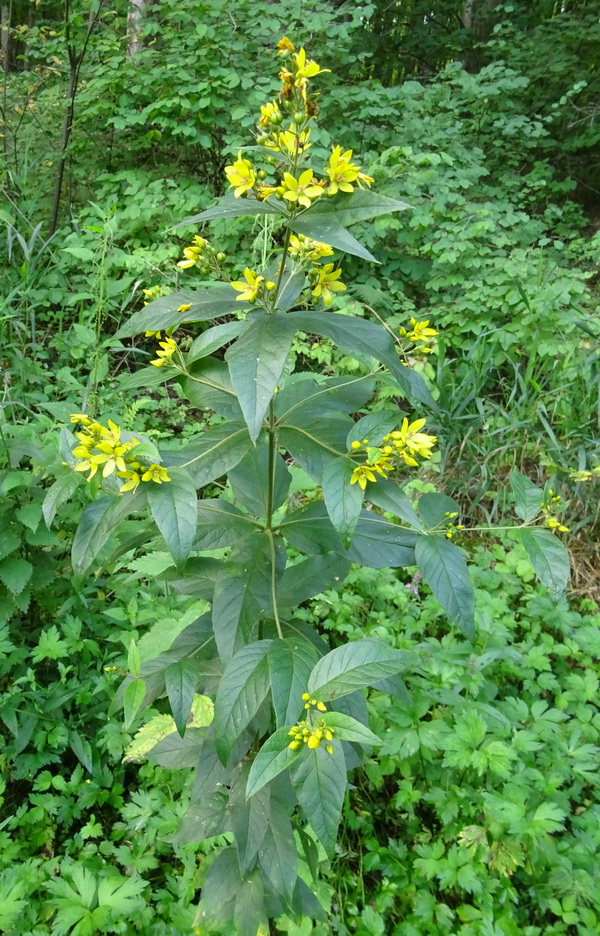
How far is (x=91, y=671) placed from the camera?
1796 millimetres

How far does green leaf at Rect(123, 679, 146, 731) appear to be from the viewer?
93 cm

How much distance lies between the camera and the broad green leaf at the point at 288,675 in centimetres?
78

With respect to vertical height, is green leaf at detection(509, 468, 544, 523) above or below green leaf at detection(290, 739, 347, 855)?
above

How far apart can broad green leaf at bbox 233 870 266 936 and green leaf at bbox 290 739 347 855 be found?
0.66m

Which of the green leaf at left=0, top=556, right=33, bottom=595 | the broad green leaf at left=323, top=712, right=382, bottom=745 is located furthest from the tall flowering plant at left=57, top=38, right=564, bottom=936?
the green leaf at left=0, top=556, right=33, bottom=595

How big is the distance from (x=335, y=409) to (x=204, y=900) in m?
1.17

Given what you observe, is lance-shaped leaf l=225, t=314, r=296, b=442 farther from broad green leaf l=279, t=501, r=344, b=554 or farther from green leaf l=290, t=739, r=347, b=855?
green leaf l=290, t=739, r=347, b=855

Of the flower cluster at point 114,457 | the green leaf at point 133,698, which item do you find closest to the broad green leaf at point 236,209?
the flower cluster at point 114,457

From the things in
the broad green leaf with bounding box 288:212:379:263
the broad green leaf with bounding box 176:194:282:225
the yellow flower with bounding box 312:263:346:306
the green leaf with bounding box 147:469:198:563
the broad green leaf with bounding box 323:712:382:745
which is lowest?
the broad green leaf with bounding box 323:712:382:745

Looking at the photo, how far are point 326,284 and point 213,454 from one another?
1.21ft

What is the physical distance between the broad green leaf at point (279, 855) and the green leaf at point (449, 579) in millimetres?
670

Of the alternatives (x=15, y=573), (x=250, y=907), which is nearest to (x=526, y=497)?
(x=250, y=907)

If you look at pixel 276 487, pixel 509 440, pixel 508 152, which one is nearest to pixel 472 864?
pixel 276 487

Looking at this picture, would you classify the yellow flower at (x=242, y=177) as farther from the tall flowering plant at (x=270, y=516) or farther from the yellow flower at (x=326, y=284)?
the yellow flower at (x=326, y=284)
